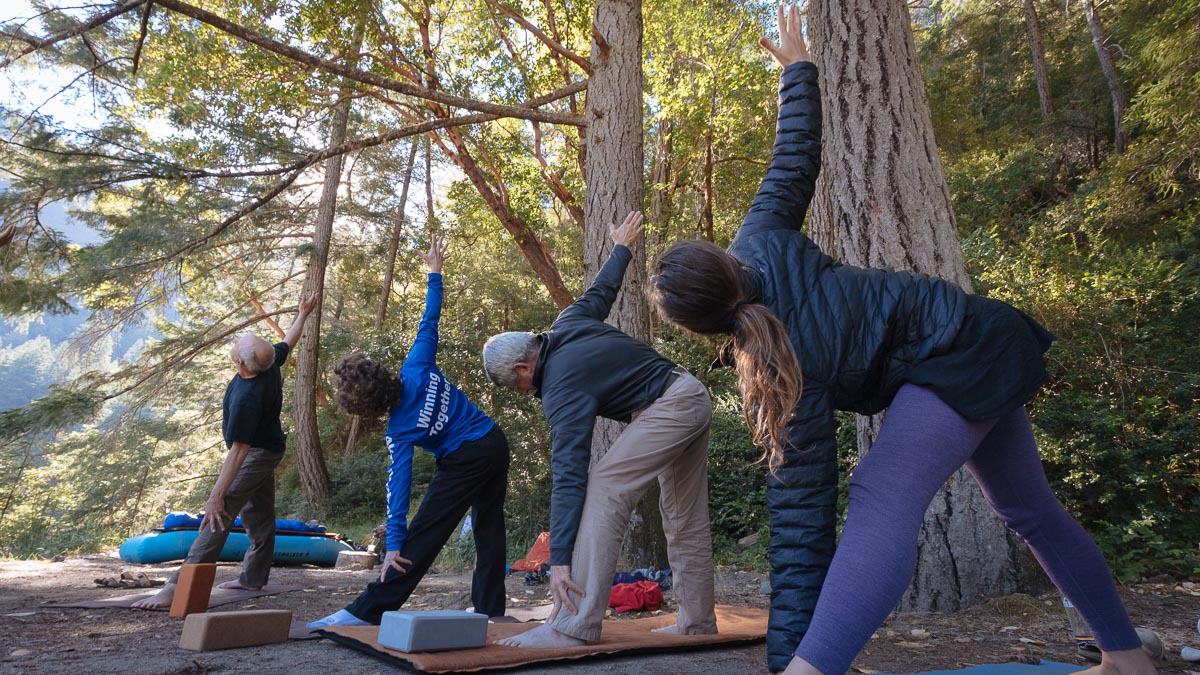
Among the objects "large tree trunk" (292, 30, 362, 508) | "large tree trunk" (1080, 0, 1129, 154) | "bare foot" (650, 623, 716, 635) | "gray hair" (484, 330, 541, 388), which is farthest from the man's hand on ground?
"large tree trunk" (1080, 0, 1129, 154)

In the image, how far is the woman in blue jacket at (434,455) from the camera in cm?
354

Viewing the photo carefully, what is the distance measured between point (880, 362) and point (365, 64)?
1088 cm

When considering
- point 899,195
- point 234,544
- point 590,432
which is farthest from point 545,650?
point 234,544

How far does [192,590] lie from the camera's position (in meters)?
4.30

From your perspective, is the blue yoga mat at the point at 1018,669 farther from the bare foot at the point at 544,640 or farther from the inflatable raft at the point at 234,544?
the inflatable raft at the point at 234,544

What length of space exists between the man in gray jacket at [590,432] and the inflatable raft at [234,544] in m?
5.82

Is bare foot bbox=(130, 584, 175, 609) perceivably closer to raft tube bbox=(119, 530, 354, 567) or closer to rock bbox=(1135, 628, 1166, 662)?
raft tube bbox=(119, 530, 354, 567)

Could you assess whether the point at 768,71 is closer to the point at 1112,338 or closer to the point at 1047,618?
the point at 1112,338

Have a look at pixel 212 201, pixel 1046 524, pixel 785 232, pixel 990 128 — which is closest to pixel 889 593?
pixel 1046 524

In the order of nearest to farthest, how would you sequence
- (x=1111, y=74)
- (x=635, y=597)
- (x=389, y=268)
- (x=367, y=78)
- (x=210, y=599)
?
(x=635, y=597)
(x=210, y=599)
(x=367, y=78)
(x=1111, y=74)
(x=389, y=268)

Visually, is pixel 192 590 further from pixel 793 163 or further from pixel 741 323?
pixel 793 163

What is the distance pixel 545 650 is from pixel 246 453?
2752 millimetres

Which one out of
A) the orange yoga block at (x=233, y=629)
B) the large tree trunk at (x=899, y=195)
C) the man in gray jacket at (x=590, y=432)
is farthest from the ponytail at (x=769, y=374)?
the orange yoga block at (x=233, y=629)

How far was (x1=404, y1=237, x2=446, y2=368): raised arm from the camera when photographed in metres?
3.78
